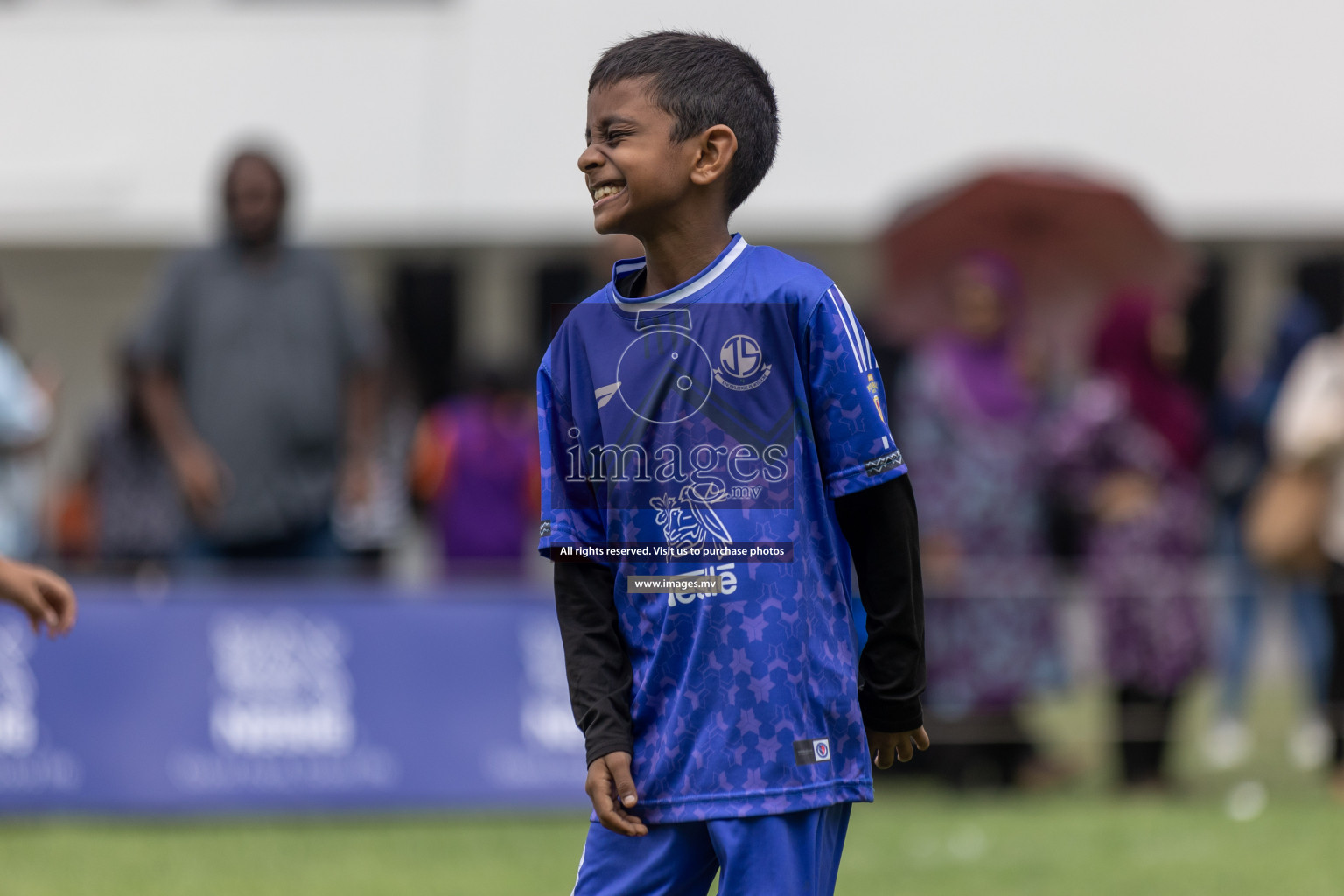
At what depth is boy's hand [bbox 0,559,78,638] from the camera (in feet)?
10.5

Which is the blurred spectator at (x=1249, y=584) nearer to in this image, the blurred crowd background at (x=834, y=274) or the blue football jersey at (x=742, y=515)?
the blurred crowd background at (x=834, y=274)

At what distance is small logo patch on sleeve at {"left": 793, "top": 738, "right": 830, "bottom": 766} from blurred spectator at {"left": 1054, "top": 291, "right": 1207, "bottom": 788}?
5.19 m

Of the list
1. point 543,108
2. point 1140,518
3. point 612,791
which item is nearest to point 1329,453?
point 1140,518

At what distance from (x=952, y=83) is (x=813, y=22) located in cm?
122

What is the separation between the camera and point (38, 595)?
10.6ft

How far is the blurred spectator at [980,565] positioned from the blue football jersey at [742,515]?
501 cm

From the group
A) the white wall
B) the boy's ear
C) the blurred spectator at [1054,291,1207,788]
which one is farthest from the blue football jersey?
the white wall

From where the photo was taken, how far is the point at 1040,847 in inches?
243

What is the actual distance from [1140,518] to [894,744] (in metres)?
5.20

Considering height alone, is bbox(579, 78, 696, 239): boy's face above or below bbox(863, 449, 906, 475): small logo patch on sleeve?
above

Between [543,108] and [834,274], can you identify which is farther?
[834,274]

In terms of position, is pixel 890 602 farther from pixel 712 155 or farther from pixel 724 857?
pixel 712 155

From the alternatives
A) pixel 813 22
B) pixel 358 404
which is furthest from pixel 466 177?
pixel 358 404

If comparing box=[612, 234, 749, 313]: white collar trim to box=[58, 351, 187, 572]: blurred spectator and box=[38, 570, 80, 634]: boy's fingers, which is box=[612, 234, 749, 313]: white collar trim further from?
box=[58, 351, 187, 572]: blurred spectator
